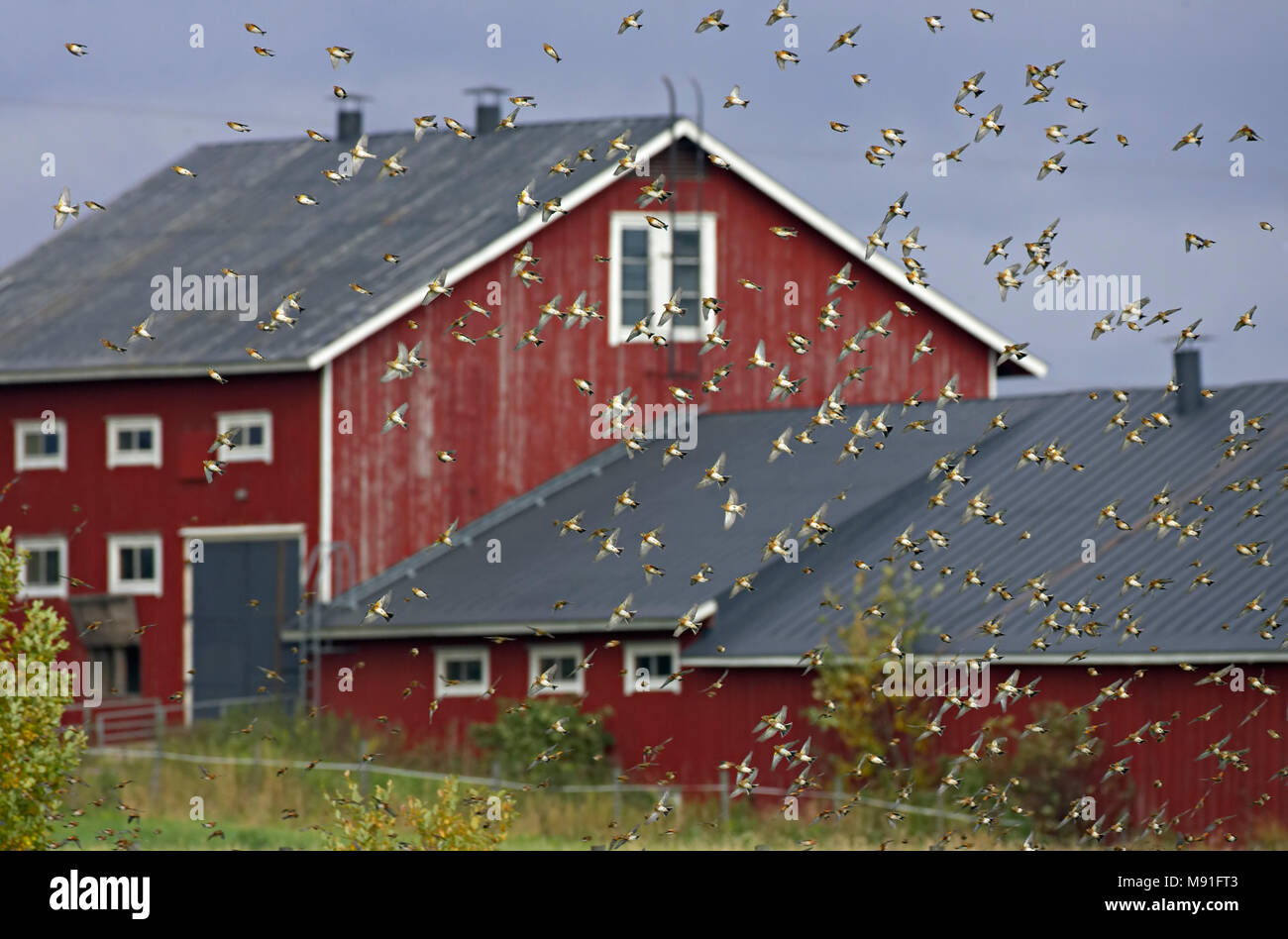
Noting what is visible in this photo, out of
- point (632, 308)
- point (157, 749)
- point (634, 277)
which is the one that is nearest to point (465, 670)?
point (157, 749)

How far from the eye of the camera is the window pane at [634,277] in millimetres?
44188

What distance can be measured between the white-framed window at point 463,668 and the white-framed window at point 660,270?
7.31m

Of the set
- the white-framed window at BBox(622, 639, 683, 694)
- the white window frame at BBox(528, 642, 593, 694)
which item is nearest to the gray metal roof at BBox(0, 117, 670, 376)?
the white window frame at BBox(528, 642, 593, 694)

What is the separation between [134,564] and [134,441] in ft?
7.01

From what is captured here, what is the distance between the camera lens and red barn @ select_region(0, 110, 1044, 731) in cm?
4122

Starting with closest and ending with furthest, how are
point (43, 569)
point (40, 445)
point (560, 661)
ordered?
point (560, 661) → point (40, 445) → point (43, 569)

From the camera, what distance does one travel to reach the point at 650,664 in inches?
1497

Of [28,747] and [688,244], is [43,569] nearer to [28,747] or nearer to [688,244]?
[688,244]

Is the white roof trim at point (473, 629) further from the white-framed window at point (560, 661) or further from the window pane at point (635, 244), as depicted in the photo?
the window pane at point (635, 244)

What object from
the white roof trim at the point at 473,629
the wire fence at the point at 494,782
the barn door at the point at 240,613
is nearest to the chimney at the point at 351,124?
the barn door at the point at 240,613

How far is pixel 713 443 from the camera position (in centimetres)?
4312
